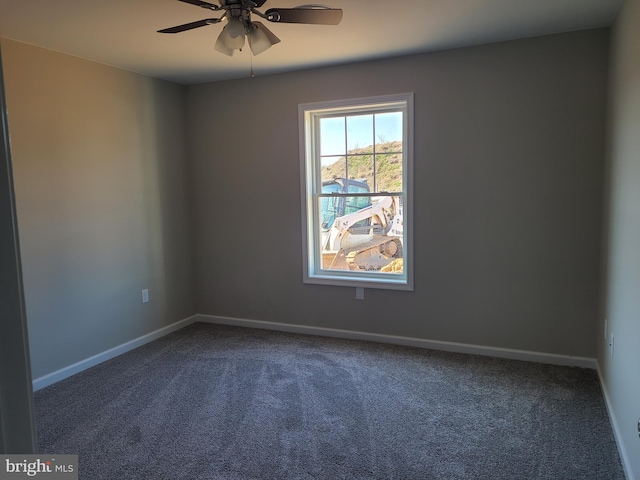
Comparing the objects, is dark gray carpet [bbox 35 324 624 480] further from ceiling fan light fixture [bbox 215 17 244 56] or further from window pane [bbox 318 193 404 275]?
ceiling fan light fixture [bbox 215 17 244 56]

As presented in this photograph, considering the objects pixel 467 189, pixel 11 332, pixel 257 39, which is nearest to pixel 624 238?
pixel 467 189

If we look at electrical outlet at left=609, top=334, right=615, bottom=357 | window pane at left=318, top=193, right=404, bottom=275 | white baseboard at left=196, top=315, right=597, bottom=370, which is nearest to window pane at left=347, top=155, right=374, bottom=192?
window pane at left=318, top=193, right=404, bottom=275

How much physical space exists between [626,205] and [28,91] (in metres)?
3.84

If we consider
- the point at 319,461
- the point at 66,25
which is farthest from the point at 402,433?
the point at 66,25

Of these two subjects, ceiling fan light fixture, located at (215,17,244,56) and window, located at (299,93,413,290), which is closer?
ceiling fan light fixture, located at (215,17,244,56)

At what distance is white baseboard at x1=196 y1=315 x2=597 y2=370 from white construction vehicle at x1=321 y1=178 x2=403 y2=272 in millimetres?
615

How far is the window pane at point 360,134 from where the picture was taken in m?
3.91

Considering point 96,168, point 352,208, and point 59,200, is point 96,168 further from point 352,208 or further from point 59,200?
point 352,208

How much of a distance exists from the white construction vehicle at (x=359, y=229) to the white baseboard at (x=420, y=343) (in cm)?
61

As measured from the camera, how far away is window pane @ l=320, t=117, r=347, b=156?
403 centimetres

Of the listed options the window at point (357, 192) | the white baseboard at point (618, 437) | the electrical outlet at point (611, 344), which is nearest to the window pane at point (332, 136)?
the window at point (357, 192)

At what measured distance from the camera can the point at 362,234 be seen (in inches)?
160

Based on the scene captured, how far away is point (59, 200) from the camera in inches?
130

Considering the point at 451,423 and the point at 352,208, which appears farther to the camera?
the point at 352,208
